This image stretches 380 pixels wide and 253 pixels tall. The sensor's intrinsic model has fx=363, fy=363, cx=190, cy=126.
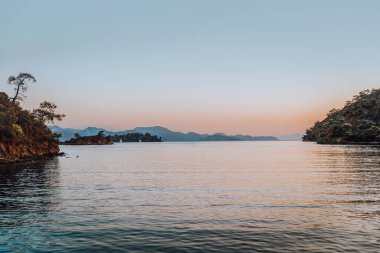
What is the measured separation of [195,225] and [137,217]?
18.4 feet

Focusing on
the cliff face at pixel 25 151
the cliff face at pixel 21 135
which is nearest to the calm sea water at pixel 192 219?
the cliff face at pixel 25 151

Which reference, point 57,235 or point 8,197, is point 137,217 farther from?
point 8,197

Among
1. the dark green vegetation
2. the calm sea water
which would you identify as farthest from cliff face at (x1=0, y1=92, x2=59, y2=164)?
the calm sea water

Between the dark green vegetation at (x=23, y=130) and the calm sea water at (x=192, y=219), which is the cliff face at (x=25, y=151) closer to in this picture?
the dark green vegetation at (x=23, y=130)

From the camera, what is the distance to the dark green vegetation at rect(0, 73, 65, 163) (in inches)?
4213

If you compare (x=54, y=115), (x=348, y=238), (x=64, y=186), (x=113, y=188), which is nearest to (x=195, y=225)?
(x=348, y=238)

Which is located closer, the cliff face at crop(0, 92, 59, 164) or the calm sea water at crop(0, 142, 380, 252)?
the calm sea water at crop(0, 142, 380, 252)

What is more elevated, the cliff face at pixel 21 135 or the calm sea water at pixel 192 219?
the cliff face at pixel 21 135

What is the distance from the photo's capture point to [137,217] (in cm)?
2933

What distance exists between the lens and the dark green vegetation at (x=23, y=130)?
351ft

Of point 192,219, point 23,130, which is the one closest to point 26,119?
point 23,130

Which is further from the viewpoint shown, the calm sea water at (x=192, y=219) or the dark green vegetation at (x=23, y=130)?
the dark green vegetation at (x=23, y=130)

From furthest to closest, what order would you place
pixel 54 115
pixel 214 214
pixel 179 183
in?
pixel 54 115 < pixel 179 183 < pixel 214 214

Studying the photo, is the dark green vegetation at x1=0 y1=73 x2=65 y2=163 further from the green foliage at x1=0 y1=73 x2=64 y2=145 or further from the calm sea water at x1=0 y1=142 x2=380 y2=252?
the calm sea water at x1=0 y1=142 x2=380 y2=252
